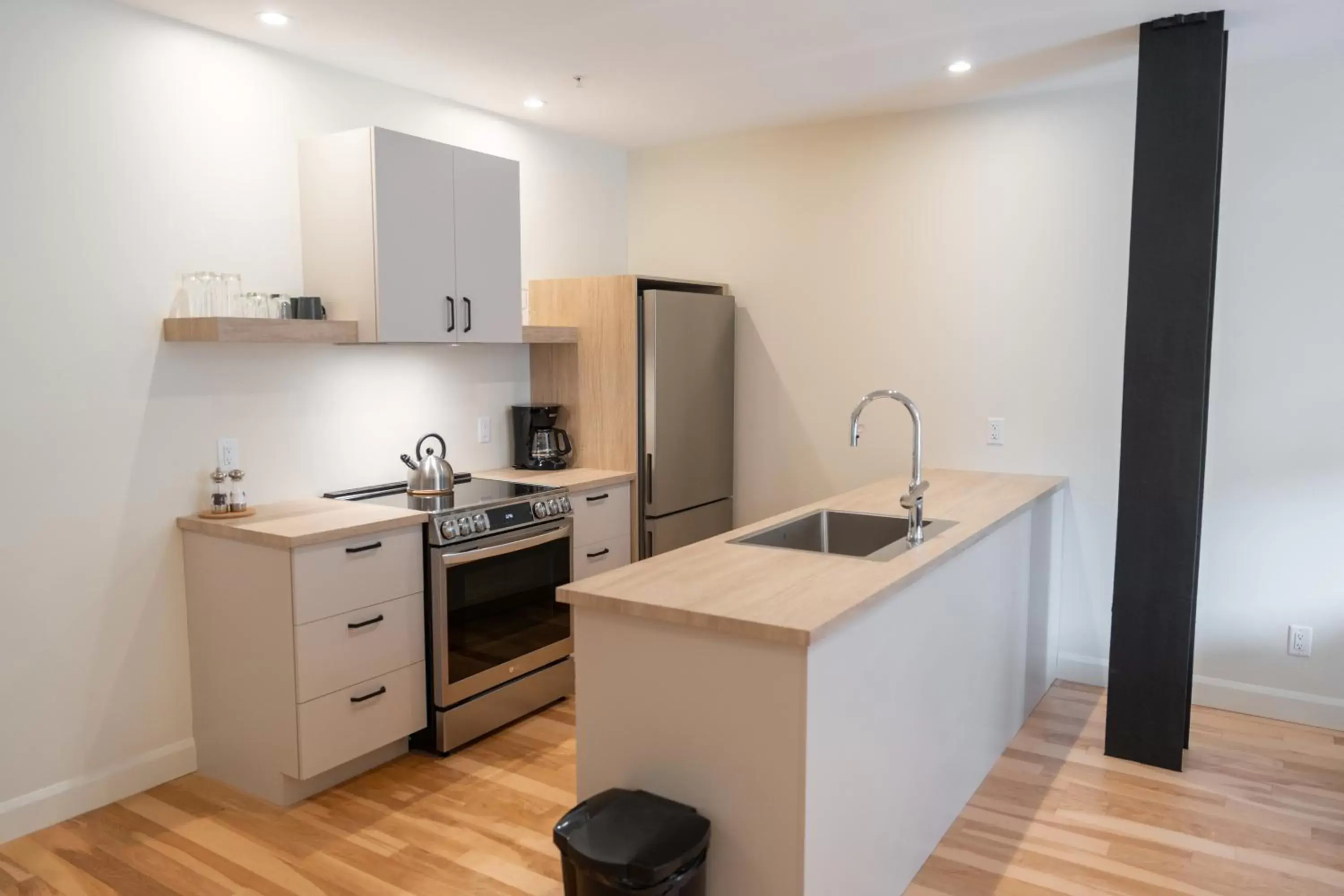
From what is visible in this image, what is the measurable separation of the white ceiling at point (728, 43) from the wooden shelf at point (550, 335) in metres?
0.97

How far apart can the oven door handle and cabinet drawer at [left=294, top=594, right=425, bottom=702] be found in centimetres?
17

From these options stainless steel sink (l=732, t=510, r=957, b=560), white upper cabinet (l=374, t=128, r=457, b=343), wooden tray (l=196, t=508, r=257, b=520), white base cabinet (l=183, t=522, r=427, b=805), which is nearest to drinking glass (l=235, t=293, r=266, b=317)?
white upper cabinet (l=374, t=128, r=457, b=343)

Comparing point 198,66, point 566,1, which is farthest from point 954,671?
point 198,66

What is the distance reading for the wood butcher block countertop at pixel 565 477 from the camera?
3945mm

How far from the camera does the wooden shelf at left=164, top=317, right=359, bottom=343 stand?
9.62 feet

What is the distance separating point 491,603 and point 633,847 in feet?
5.71

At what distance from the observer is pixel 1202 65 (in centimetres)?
299

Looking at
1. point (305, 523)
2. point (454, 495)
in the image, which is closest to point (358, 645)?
point (305, 523)

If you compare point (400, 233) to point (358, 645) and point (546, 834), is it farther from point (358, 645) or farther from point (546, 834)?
point (546, 834)

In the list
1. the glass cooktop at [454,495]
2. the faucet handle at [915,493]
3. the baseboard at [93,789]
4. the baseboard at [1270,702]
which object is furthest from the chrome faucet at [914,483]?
the baseboard at [93,789]

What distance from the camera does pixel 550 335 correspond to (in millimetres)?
4199

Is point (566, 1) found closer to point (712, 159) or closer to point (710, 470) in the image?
point (712, 159)

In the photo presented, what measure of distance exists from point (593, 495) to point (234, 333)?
1594 mm

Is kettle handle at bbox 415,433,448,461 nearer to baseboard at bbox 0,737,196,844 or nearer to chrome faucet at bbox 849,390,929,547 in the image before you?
baseboard at bbox 0,737,196,844
